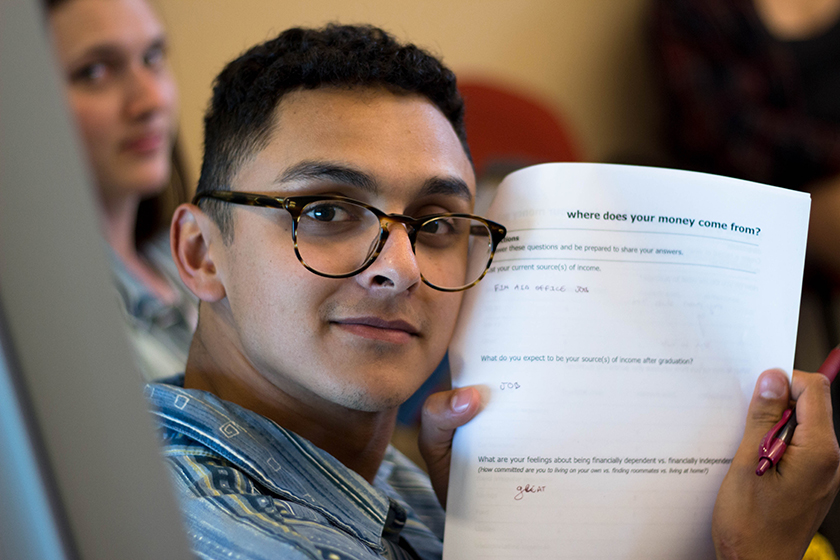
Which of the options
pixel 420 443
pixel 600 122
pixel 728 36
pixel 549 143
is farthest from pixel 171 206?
pixel 728 36

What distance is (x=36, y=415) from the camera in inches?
12.6

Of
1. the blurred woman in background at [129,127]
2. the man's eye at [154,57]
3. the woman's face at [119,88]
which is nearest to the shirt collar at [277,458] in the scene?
the blurred woman in background at [129,127]

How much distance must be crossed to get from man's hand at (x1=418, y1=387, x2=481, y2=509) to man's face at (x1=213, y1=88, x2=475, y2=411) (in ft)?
0.13

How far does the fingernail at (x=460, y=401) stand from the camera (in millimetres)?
730

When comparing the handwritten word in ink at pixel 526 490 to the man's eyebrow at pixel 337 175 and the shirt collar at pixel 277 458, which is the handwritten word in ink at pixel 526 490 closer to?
the shirt collar at pixel 277 458

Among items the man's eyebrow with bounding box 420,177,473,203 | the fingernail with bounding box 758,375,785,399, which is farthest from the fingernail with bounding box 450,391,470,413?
the fingernail with bounding box 758,375,785,399

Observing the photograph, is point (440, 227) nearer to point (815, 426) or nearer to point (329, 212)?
point (329, 212)

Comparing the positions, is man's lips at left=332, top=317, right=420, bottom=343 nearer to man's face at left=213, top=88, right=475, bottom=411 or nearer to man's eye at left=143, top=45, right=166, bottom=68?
man's face at left=213, top=88, right=475, bottom=411

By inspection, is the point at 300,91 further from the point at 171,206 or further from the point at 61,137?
the point at 171,206

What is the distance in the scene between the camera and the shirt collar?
0.65 metres

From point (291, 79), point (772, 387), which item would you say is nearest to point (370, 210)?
point (291, 79)

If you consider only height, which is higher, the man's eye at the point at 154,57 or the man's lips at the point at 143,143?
the man's eye at the point at 154,57

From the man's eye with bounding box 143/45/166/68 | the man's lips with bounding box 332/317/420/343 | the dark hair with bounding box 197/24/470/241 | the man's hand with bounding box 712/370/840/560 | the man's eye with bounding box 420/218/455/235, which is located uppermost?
the man's eye with bounding box 143/45/166/68

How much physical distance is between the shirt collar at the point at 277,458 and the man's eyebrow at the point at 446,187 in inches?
12.4
